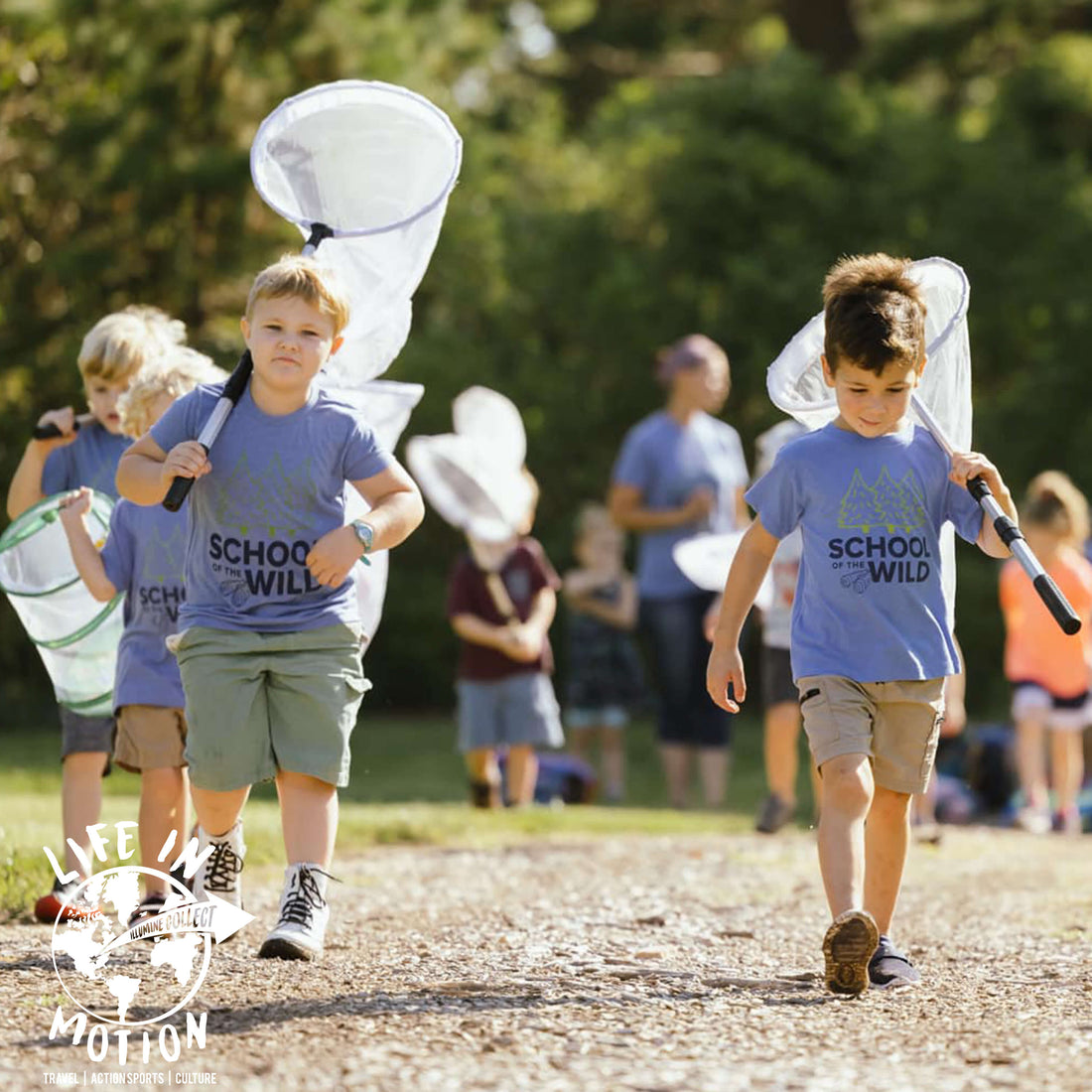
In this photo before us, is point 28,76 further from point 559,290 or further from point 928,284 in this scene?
point 928,284

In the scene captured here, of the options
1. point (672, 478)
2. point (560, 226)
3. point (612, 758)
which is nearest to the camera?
point (672, 478)

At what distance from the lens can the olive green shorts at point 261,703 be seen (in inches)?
167

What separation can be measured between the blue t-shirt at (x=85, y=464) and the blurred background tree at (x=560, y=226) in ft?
17.0

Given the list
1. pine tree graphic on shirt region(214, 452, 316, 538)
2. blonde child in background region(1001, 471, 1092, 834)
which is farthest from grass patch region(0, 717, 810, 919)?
pine tree graphic on shirt region(214, 452, 316, 538)

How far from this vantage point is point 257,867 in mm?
6176

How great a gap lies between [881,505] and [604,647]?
19.8 ft

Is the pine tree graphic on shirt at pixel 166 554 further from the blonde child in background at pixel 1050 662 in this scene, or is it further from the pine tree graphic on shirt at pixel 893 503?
the blonde child in background at pixel 1050 662

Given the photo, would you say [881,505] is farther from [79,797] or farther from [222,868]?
[79,797]

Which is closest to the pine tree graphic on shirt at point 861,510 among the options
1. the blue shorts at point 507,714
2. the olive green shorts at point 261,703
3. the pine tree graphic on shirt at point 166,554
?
the olive green shorts at point 261,703

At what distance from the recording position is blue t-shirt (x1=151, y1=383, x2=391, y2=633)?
4250mm

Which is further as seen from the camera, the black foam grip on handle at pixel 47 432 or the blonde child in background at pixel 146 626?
the black foam grip on handle at pixel 47 432

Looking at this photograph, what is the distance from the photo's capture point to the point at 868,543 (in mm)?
4277

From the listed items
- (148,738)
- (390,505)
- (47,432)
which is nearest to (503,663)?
(47,432)

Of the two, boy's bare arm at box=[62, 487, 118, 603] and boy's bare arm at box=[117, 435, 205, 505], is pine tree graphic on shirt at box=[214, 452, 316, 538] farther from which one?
boy's bare arm at box=[62, 487, 118, 603]
